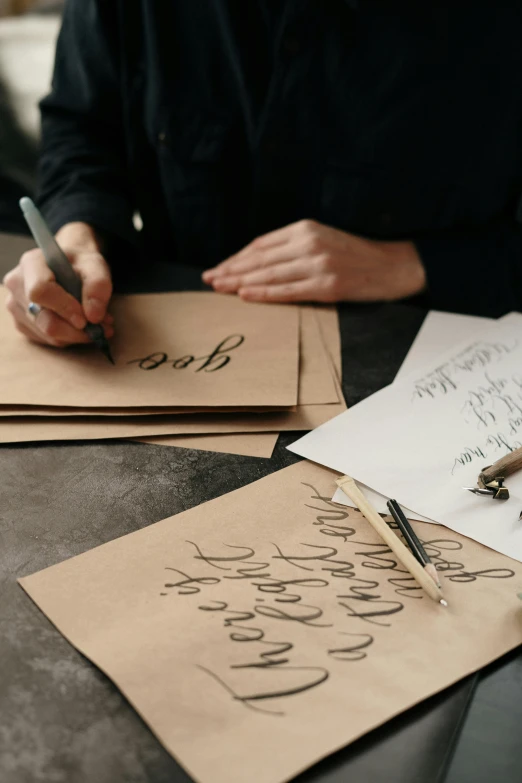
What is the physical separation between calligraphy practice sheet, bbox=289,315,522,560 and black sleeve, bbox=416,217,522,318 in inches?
4.9

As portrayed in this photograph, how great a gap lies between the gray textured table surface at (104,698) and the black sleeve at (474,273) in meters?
0.36

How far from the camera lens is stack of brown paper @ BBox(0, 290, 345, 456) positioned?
53 cm

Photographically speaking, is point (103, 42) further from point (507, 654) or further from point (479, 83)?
point (507, 654)

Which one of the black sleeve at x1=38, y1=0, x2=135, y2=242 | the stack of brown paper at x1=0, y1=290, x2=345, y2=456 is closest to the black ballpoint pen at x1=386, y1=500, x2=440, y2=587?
the stack of brown paper at x1=0, y1=290, x2=345, y2=456

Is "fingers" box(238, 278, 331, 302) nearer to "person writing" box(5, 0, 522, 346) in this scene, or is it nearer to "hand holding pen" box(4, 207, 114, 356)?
"person writing" box(5, 0, 522, 346)

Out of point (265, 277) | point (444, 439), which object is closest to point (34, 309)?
point (265, 277)

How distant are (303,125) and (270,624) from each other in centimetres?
60

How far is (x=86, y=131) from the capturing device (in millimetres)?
886

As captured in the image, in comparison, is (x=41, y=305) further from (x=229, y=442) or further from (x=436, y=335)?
(x=436, y=335)

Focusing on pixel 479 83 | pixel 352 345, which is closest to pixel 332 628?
pixel 352 345

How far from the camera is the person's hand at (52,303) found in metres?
0.60

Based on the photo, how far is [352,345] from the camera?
639 mm

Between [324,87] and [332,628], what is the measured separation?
61 centimetres

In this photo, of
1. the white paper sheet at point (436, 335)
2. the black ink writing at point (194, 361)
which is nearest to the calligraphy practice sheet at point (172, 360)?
the black ink writing at point (194, 361)
